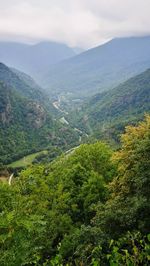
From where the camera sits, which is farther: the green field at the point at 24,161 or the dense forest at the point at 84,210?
the green field at the point at 24,161

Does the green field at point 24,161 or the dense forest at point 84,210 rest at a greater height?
the dense forest at point 84,210

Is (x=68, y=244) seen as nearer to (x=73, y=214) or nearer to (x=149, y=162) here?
(x=149, y=162)

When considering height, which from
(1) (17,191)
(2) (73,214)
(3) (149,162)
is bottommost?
(2) (73,214)

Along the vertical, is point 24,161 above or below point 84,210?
below

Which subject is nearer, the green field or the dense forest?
the dense forest

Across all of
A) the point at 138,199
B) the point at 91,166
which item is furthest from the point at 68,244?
the point at 91,166

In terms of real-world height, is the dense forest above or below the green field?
above

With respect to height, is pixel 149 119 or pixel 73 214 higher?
pixel 149 119

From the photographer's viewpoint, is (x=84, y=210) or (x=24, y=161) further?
(x=24, y=161)
